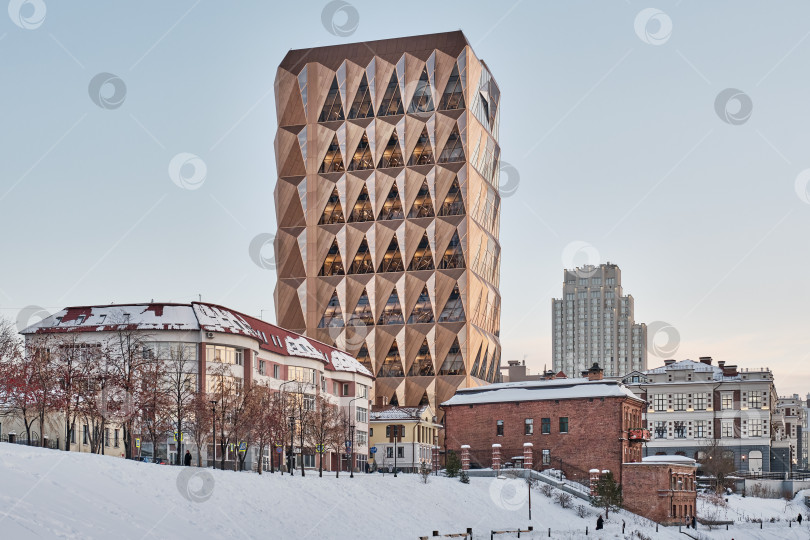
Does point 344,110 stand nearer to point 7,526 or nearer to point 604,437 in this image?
point 604,437

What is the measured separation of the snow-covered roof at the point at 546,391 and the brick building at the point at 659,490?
7635 mm

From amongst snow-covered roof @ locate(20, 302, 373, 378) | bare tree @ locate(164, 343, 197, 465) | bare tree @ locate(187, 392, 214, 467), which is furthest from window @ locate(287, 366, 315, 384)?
bare tree @ locate(187, 392, 214, 467)

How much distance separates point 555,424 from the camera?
98688mm

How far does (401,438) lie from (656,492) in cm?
4591

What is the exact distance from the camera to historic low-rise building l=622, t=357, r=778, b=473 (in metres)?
146

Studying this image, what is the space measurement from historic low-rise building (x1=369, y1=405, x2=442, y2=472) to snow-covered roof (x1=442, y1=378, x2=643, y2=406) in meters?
23.1

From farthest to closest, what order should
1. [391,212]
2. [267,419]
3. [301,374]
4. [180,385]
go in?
[391,212]
[301,374]
[267,419]
[180,385]

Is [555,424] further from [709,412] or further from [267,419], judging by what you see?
[709,412]

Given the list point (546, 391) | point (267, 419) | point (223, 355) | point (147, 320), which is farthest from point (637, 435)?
point (147, 320)

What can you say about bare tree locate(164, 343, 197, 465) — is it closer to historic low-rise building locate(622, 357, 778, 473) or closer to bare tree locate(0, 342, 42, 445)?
bare tree locate(0, 342, 42, 445)

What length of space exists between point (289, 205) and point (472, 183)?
30.1 meters

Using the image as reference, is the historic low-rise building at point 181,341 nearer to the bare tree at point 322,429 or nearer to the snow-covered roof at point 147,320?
the snow-covered roof at point 147,320

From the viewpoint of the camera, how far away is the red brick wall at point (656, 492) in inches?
3501

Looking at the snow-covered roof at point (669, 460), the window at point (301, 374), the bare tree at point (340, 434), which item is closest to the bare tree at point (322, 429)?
the bare tree at point (340, 434)
